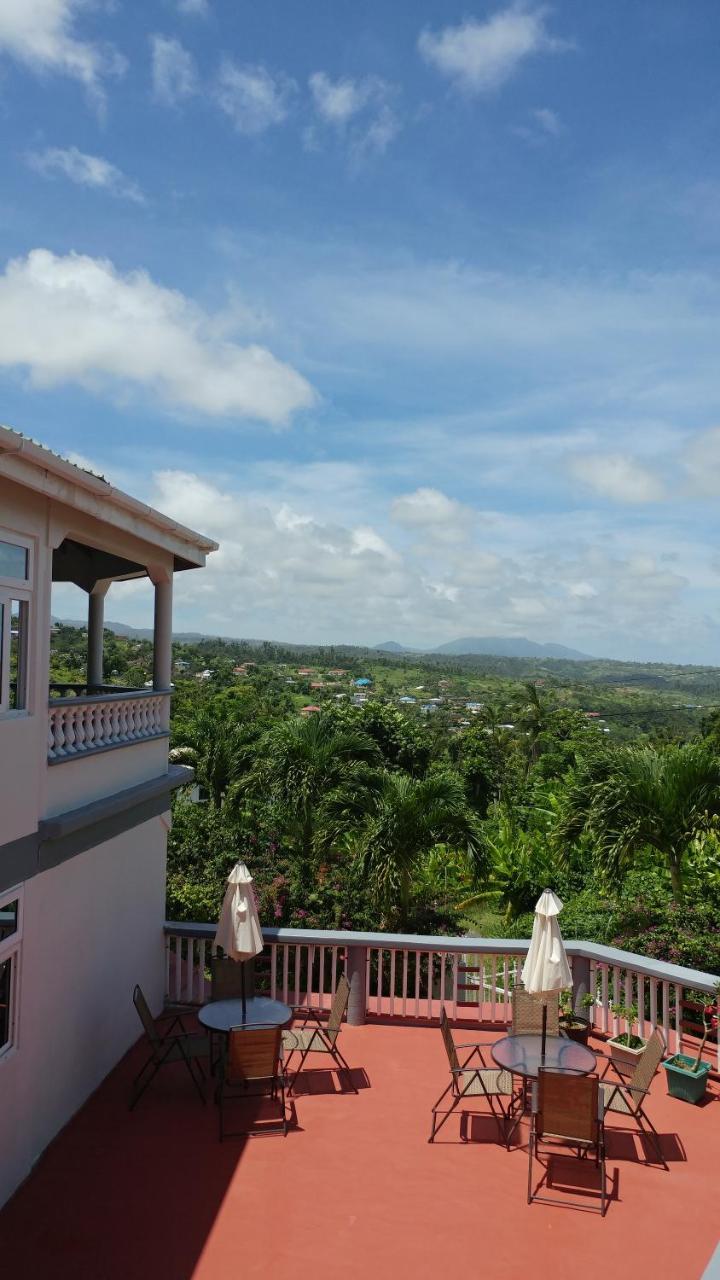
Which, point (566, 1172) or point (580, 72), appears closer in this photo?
point (566, 1172)

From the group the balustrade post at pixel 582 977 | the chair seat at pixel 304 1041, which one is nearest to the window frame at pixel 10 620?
the chair seat at pixel 304 1041

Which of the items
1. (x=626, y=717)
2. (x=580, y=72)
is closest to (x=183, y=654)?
(x=626, y=717)

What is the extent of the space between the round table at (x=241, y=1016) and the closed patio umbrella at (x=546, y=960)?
2.41 m

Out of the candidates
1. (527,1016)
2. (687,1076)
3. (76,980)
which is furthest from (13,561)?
(687,1076)

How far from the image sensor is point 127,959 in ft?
27.3

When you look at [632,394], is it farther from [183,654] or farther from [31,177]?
[183,654]

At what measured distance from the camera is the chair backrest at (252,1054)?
6.98 meters

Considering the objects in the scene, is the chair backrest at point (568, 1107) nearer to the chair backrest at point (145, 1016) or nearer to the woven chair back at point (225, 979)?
the woven chair back at point (225, 979)

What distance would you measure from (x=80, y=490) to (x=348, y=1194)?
19.6ft

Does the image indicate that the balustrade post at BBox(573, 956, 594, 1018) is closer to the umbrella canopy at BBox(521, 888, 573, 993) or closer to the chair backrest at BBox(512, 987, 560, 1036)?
the chair backrest at BBox(512, 987, 560, 1036)

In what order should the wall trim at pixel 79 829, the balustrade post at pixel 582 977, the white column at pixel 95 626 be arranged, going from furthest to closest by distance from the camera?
the white column at pixel 95 626 < the balustrade post at pixel 582 977 < the wall trim at pixel 79 829

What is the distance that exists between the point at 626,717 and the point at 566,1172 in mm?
91682

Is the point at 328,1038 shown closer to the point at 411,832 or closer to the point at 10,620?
the point at 10,620

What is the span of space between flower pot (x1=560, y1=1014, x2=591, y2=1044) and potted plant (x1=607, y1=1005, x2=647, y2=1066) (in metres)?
0.27
